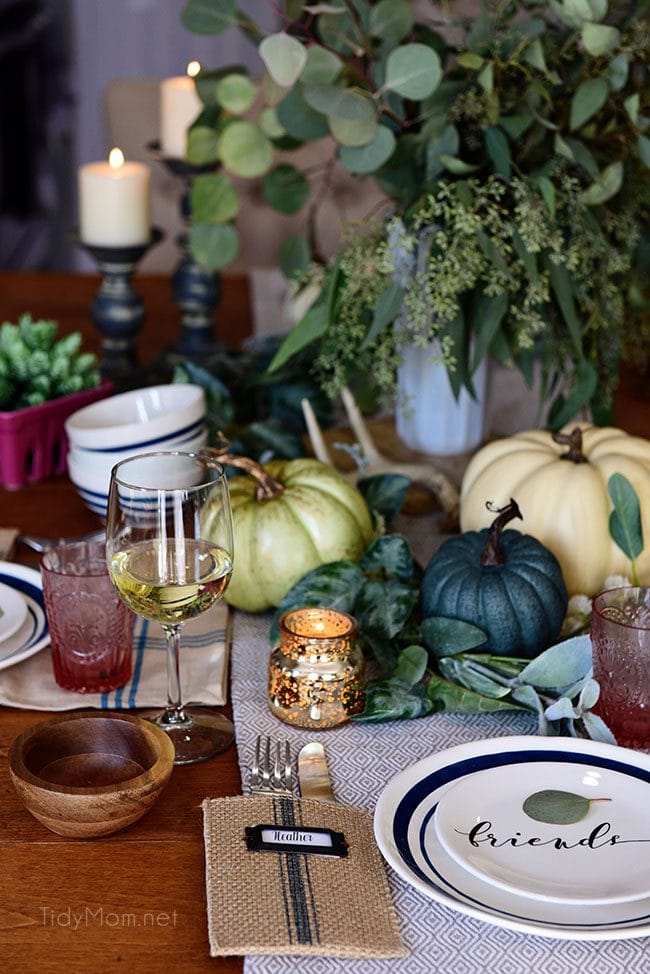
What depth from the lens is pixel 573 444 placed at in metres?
1.00

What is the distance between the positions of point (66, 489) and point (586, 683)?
658 millimetres

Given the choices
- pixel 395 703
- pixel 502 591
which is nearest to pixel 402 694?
pixel 395 703

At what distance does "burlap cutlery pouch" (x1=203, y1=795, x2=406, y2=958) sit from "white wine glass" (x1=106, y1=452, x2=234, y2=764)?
0.11 m

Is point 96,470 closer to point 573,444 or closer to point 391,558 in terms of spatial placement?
point 391,558

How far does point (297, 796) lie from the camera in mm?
731

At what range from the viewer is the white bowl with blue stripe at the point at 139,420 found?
1.10 m

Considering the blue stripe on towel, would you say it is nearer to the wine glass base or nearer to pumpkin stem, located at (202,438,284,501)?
the wine glass base

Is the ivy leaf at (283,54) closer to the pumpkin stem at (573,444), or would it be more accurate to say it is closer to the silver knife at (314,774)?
the pumpkin stem at (573,444)

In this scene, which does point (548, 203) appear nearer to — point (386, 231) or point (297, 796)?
point (386, 231)

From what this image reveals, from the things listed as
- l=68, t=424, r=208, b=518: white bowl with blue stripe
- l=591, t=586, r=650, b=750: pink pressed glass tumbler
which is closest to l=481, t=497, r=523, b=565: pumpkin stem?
l=591, t=586, r=650, b=750: pink pressed glass tumbler

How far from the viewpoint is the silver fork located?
0.75 metres

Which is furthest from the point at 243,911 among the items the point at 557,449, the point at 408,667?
the point at 557,449

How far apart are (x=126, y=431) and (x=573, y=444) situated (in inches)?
16.0
